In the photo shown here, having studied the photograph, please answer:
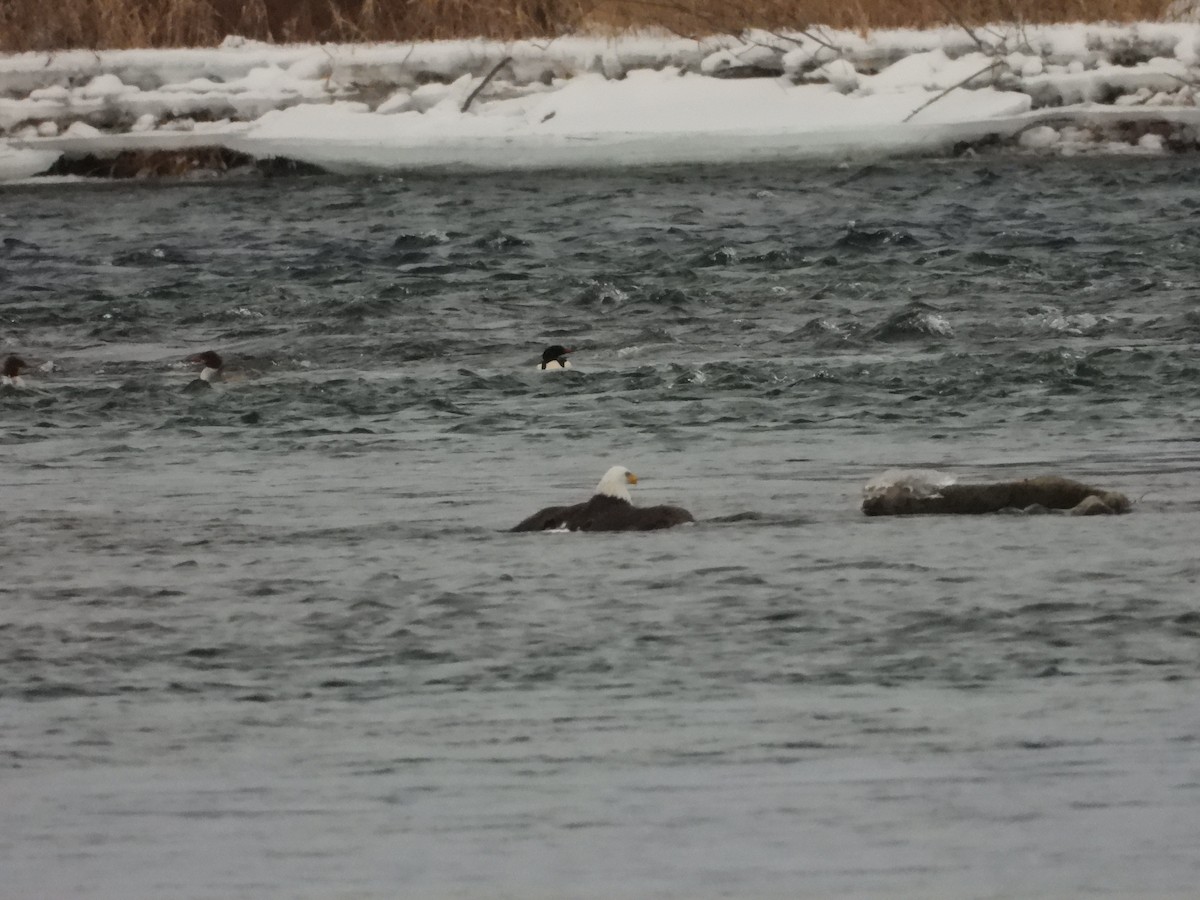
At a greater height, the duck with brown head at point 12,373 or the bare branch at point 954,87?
the bare branch at point 954,87

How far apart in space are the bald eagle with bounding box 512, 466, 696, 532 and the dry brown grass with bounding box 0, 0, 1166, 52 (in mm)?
16062

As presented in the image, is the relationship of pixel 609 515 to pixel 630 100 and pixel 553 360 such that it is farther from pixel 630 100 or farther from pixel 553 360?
pixel 630 100

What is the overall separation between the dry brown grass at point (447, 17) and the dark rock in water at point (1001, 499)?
1607cm

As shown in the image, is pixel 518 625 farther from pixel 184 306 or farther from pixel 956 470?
pixel 184 306

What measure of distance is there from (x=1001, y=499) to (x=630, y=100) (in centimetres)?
1514

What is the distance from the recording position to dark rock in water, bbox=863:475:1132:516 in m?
8.75

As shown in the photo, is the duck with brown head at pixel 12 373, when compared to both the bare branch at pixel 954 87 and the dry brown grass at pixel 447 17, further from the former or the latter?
the dry brown grass at pixel 447 17

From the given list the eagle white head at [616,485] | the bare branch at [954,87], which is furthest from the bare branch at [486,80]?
the eagle white head at [616,485]

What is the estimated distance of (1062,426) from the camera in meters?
11.1

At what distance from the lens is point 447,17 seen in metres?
26.6

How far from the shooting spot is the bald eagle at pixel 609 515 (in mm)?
8664

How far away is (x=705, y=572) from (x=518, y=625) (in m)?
1.01

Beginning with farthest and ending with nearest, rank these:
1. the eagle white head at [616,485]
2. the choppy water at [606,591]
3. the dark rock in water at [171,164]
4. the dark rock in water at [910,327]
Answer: the dark rock in water at [171,164] → the dark rock in water at [910,327] → the eagle white head at [616,485] → the choppy water at [606,591]

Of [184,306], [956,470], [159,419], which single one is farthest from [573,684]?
[184,306]
